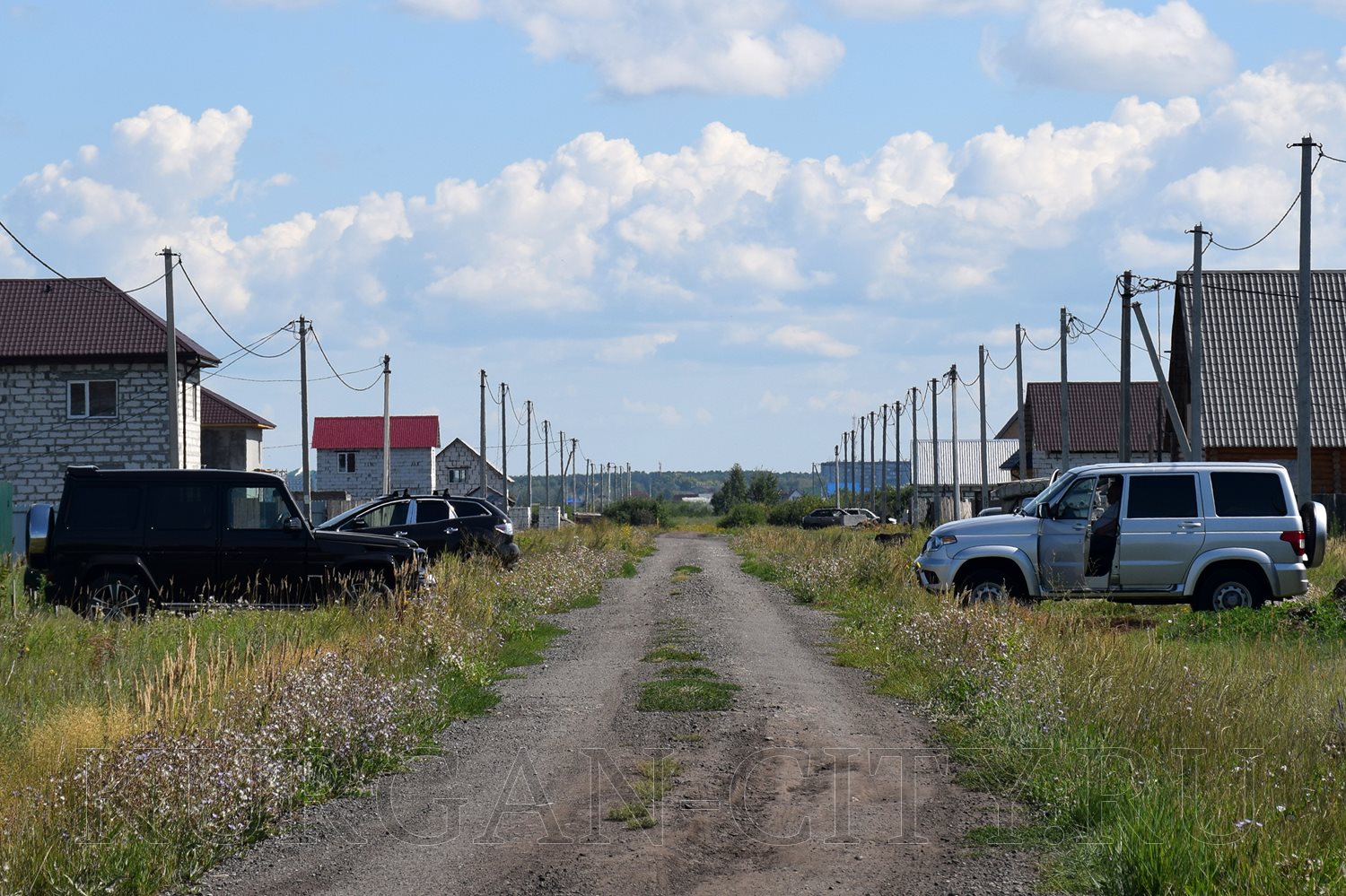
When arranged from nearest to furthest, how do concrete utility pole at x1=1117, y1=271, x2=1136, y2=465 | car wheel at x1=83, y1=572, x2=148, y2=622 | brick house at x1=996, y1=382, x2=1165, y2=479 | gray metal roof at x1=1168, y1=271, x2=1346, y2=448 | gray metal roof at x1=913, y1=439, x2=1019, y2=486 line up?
1. car wheel at x1=83, y1=572, x2=148, y2=622
2. concrete utility pole at x1=1117, y1=271, x2=1136, y2=465
3. gray metal roof at x1=1168, y1=271, x2=1346, y2=448
4. brick house at x1=996, y1=382, x2=1165, y2=479
5. gray metal roof at x1=913, y1=439, x2=1019, y2=486

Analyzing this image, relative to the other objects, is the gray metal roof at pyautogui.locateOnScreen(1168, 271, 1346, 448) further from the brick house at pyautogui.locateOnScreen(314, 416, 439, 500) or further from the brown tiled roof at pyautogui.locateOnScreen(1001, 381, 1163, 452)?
the brick house at pyautogui.locateOnScreen(314, 416, 439, 500)

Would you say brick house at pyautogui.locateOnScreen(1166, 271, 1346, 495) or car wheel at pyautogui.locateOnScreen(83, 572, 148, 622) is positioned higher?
brick house at pyautogui.locateOnScreen(1166, 271, 1346, 495)

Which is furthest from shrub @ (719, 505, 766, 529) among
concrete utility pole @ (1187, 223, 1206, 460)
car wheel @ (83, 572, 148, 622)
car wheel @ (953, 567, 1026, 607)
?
car wheel @ (83, 572, 148, 622)

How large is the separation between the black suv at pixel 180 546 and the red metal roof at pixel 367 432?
253 feet

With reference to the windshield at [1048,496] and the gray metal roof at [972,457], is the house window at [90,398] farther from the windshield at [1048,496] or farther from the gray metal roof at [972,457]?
the gray metal roof at [972,457]

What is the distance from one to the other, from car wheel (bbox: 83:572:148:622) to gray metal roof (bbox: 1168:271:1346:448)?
101ft

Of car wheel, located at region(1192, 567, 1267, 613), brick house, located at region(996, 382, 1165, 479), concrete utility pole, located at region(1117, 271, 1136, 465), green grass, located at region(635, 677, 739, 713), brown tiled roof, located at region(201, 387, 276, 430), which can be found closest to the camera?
green grass, located at region(635, 677, 739, 713)

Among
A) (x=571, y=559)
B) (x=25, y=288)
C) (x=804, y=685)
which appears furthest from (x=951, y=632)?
(x=25, y=288)

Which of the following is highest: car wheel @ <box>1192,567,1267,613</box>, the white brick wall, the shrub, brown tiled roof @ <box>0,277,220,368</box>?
brown tiled roof @ <box>0,277,220,368</box>

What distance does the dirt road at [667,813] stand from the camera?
21.4 feet

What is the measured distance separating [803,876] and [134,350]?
4177cm

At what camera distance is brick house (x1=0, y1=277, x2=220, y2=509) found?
44.4 meters

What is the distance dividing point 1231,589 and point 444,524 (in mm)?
14167

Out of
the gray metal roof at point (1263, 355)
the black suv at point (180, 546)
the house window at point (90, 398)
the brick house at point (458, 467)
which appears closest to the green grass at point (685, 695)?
the black suv at point (180, 546)
